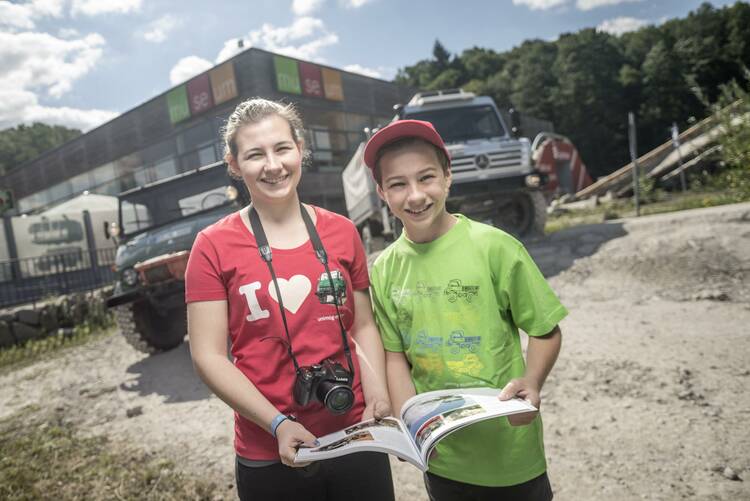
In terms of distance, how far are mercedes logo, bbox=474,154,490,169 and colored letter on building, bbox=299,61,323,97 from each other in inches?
482

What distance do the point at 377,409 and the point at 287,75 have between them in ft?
57.9

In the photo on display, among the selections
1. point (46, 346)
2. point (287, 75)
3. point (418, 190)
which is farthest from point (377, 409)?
point (287, 75)

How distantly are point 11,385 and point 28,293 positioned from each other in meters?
4.33

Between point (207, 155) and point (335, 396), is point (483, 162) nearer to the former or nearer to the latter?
point (335, 396)

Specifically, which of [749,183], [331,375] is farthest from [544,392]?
[749,183]

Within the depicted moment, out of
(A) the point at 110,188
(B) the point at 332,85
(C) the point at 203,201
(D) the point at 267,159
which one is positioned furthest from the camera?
(A) the point at 110,188

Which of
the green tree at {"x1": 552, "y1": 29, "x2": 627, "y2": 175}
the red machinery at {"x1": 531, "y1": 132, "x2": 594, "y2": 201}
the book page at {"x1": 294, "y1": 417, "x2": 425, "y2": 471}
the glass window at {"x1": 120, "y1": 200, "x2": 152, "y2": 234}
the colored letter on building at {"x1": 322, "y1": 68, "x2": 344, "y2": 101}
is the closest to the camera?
the book page at {"x1": 294, "y1": 417, "x2": 425, "y2": 471}

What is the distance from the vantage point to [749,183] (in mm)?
7734

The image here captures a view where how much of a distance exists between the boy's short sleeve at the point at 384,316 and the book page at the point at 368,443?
288 mm

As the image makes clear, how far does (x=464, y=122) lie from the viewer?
7.78 metres

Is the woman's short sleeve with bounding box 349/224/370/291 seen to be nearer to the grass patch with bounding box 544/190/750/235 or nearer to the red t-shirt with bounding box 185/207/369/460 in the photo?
the red t-shirt with bounding box 185/207/369/460

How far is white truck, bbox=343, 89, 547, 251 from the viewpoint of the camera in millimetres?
7344

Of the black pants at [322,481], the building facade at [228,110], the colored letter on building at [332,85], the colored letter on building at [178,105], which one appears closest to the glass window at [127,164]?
the building facade at [228,110]

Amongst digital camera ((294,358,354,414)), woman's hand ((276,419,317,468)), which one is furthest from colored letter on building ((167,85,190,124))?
woman's hand ((276,419,317,468))
